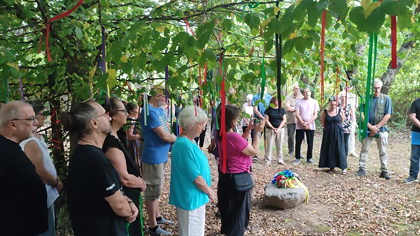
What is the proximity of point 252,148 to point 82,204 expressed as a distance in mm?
1838

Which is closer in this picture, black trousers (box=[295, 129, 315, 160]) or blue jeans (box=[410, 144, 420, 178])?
blue jeans (box=[410, 144, 420, 178])

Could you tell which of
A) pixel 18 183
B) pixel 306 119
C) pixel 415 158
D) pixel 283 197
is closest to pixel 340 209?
pixel 283 197

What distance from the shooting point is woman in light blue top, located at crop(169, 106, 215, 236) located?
8.80 ft

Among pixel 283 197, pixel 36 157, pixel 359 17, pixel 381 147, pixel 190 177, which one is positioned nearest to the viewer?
pixel 359 17

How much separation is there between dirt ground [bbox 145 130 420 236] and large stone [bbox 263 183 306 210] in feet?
0.26

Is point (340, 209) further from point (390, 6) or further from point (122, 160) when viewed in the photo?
point (390, 6)

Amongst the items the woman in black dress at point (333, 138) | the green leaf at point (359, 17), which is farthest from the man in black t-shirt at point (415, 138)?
the green leaf at point (359, 17)

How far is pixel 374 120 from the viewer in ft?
18.9

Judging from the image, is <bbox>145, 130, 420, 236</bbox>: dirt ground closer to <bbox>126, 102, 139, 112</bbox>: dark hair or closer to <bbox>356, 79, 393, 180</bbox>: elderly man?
<bbox>356, 79, 393, 180</bbox>: elderly man

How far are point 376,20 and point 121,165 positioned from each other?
6.36ft

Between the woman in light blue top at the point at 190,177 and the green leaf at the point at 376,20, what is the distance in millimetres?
1716

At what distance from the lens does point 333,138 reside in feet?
20.6

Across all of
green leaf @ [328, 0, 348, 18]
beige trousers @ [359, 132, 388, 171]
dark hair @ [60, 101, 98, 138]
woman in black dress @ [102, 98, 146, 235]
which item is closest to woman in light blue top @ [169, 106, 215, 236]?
woman in black dress @ [102, 98, 146, 235]

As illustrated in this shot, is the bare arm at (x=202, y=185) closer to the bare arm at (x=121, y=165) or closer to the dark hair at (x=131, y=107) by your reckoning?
the bare arm at (x=121, y=165)
